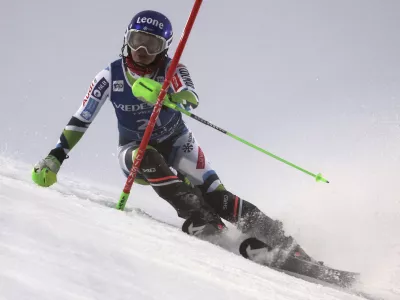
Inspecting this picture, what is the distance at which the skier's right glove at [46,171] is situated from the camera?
379 cm

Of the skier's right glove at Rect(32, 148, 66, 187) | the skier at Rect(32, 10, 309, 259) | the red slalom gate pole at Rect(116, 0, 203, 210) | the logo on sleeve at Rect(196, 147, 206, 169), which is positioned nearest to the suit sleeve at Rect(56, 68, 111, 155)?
the skier at Rect(32, 10, 309, 259)

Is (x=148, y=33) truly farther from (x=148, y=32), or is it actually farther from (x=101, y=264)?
(x=101, y=264)

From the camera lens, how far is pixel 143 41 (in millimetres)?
4078

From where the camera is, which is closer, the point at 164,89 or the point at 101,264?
the point at 101,264

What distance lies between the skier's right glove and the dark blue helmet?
1.31m

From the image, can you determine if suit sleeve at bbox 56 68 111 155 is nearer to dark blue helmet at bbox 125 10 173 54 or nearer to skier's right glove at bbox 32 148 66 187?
skier's right glove at bbox 32 148 66 187

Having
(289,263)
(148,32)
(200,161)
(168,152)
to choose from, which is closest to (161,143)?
(168,152)

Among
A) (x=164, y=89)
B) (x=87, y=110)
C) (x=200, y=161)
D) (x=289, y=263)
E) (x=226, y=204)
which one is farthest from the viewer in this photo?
(x=200, y=161)

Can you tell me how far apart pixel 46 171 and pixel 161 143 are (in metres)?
1.19

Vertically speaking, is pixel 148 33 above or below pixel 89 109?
above

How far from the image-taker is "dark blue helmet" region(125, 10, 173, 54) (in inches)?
160

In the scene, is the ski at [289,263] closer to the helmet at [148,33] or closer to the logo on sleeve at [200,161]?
the logo on sleeve at [200,161]

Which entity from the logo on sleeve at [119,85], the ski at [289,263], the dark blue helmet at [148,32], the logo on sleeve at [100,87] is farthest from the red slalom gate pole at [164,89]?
the ski at [289,263]

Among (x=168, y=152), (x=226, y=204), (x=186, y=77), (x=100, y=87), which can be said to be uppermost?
(x=186, y=77)
